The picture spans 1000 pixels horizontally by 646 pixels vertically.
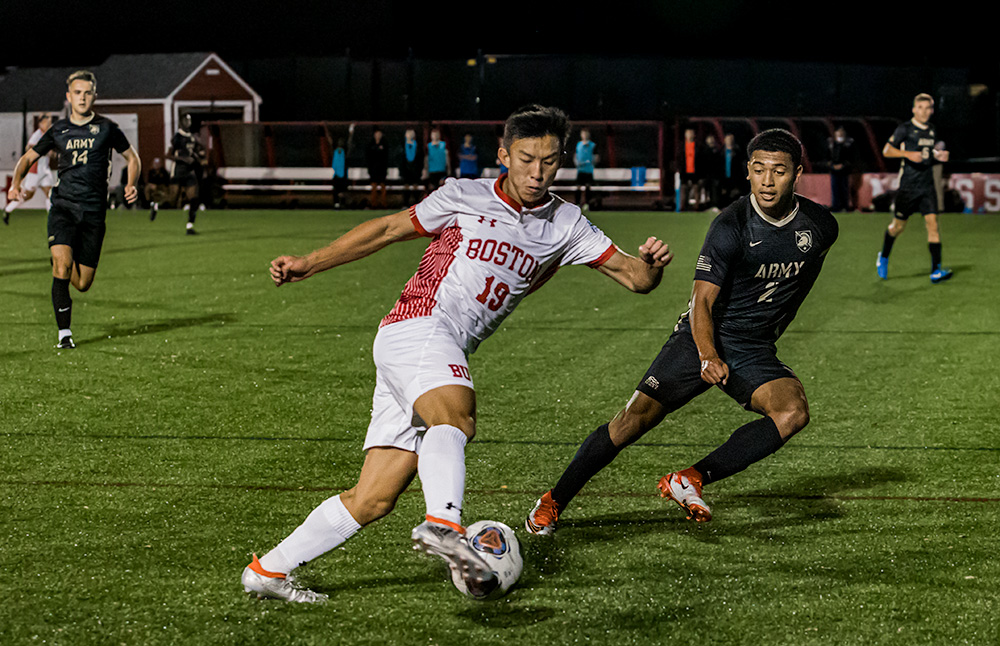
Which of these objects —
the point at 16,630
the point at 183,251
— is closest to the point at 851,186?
the point at 183,251

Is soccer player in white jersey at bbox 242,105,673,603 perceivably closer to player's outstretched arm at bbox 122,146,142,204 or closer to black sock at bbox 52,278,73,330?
black sock at bbox 52,278,73,330

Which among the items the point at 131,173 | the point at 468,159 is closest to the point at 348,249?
the point at 131,173

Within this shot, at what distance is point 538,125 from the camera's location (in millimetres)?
3877

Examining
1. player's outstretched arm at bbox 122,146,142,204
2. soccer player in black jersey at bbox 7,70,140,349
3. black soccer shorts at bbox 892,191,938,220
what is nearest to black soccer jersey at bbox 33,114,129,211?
soccer player in black jersey at bbox 7,70,140,349

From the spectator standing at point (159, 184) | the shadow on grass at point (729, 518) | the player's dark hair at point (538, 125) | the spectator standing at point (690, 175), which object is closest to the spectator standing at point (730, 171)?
the spectator standing at point (690, 175)

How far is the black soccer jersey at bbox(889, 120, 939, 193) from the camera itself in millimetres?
13305

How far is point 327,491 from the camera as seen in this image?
5355 millimetres

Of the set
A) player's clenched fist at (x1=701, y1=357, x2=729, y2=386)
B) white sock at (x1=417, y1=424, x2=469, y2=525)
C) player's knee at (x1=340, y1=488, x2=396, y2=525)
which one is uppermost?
player's clenched fist at (x1=701, y1=357, x2=729, y2=386)

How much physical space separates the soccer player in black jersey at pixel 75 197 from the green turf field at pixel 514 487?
1.80 ft

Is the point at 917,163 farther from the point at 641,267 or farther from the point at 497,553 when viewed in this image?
the point at 497,553

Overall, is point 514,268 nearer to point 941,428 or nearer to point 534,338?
point 941,428

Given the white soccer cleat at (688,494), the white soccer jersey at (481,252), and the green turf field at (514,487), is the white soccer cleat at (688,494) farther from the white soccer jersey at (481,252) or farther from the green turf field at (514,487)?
the white soccer jersey at (481,252)

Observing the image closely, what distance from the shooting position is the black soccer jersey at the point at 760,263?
468 centimetres

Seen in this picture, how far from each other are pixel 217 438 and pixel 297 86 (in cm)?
3857
